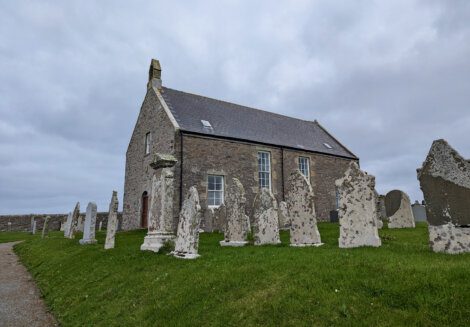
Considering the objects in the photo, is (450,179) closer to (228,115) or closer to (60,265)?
(60,265)

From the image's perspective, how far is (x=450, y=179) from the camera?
6.39 m

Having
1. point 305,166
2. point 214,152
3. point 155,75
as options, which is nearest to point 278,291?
point 214,152

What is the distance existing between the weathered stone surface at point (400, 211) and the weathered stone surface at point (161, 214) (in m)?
9.69

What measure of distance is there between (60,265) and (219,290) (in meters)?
7.78

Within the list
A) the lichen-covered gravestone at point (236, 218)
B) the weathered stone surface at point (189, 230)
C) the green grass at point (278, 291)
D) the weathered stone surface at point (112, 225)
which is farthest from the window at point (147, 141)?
the green grass at point (278, 291)

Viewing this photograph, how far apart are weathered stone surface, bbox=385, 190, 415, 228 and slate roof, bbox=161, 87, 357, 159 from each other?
9.96m

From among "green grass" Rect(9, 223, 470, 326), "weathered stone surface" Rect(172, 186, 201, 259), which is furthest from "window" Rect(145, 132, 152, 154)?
"green grass" Rect(9, 223, 470, 326)

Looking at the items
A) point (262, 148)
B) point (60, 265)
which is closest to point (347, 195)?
point (60, 265)

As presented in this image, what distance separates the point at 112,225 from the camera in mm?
12453

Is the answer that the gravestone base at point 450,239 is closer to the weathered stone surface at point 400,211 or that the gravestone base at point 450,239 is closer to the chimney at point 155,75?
the weathered stone surface at point 400,211

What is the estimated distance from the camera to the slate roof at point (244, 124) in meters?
21.4

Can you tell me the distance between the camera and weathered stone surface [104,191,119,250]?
40.0 feet

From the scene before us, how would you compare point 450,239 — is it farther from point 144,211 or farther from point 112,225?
point 144,211

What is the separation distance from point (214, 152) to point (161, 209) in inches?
409
